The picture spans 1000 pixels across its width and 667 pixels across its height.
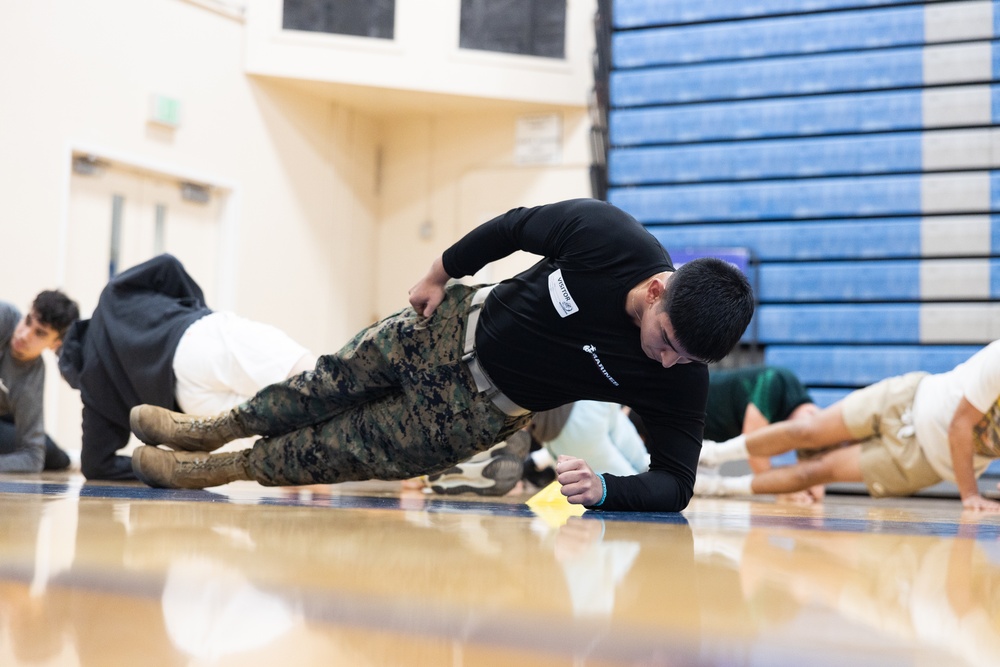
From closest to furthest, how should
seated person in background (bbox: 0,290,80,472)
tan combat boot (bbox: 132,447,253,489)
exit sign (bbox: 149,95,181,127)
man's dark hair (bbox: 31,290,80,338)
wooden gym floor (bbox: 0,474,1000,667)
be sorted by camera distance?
wooden gym floor (bbox: 0,474,1000,667), tan combat boot (bbox: 132,447,253,489), man's dark hair (bbox: 31,290,80,338), seated person in background (bbox: 0,290,80,472), exit sign (bbox: 149,95,181,127)

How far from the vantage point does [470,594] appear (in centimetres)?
87

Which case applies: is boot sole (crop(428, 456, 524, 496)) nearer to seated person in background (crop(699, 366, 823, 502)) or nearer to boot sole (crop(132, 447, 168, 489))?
boot sole (crop(132, 447, 168, 489))

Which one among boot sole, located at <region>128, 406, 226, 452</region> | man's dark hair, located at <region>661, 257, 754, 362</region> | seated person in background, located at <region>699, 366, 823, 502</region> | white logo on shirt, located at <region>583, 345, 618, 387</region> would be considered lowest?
boot sole, located at <region>128, 406, 226, 452</region>

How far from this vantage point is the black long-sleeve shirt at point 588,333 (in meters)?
1.81

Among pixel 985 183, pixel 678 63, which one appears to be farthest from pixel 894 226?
pixel 678 63

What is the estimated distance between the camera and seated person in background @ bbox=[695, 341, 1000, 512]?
9.45 feet

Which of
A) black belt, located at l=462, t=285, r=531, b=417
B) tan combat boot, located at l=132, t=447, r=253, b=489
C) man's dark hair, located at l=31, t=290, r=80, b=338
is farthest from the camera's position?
man's dark hair, located at l=31, t=290, r=80, b=338

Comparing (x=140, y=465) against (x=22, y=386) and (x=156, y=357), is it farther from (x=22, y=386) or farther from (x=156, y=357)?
(x=22, y=386)

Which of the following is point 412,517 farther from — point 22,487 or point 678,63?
point 678,63

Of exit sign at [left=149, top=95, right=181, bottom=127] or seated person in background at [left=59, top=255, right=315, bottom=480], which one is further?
exit sign at [left=149, top=95, right=181, bottom=127]

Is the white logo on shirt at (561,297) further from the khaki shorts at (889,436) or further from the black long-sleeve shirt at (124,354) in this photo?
the khaki shorts at (889,436)

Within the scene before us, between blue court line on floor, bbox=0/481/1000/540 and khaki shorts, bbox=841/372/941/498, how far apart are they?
1.09 meters

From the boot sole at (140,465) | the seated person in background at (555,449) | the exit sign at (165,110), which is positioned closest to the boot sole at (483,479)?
the seated person in background at (555,449)

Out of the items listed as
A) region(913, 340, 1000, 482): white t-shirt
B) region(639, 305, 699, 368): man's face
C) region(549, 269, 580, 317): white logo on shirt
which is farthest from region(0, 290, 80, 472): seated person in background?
region(913, 340, 1000, 482): white t-shirt
